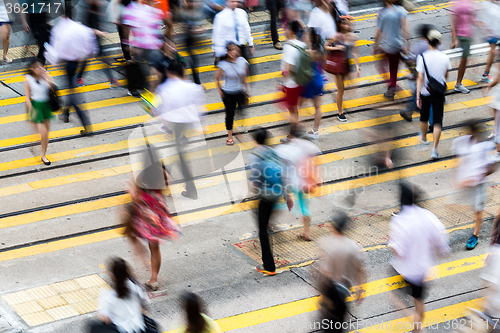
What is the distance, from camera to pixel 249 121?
11133 mm

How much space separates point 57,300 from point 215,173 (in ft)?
11.2

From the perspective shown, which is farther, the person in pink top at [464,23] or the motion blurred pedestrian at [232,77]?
the person in pink top at [464,23]

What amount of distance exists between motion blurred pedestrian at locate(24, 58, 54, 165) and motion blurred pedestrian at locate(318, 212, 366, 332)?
5527 mm

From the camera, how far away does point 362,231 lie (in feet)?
26.5

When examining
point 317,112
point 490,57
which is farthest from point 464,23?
point 317,112

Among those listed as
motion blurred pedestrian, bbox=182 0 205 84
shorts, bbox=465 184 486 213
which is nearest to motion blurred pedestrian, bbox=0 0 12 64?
motion blurred pedestrian, bbox=182 0 205 84

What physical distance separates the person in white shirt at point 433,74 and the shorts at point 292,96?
1.82 metres

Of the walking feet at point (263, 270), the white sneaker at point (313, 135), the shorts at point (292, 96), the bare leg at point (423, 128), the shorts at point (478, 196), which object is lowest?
the walking feet at point (263, 270)

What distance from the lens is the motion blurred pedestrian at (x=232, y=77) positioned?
9375 millimetres

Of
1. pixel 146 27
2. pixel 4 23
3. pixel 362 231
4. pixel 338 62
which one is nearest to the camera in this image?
pixel 362 231

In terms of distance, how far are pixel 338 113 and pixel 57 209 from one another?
5.19 meters

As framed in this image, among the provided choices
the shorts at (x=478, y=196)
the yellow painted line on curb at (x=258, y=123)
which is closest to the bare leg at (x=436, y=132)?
the yellow painted line on curb at (x=258, y=123)

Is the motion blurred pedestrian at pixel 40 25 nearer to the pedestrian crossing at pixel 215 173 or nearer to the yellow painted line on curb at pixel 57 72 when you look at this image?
the yellow painted line on curb at pixel 57 72

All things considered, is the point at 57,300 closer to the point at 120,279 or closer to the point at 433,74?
the point at 120,279
